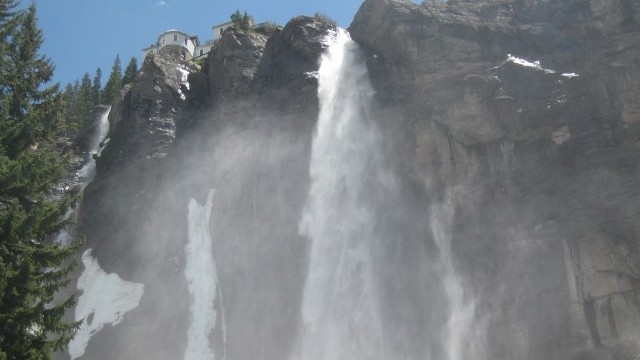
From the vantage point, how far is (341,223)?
108 feet

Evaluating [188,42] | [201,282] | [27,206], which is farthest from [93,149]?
[188,42]

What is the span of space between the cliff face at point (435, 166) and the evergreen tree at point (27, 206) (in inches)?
589

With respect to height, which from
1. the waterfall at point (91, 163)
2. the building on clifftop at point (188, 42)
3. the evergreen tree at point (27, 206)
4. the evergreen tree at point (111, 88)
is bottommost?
the evergreen tree at point (27, 206)

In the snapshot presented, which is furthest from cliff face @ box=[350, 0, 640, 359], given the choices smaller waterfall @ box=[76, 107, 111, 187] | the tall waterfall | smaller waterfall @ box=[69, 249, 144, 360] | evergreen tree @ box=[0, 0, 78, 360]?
smaller waterfall @ box=[76, 107, 111, 187]

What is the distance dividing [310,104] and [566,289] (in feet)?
57.3

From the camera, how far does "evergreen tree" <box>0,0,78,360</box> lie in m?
15.5

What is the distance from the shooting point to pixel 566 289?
87.1 ft

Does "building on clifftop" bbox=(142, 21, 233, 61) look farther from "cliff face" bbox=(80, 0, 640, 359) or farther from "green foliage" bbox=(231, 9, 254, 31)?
"cliff face" bbox=(80, 0, 640, 359)

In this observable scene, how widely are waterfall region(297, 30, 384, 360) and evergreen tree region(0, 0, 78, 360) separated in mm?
14319

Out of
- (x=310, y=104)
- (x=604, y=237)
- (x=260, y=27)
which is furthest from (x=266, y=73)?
(x=604, y=237)

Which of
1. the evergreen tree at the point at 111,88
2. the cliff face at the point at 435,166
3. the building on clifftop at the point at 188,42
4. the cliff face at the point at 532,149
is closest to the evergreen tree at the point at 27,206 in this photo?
the cliff face at the point at 435,166

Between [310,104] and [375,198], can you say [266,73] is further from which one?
[375,198]

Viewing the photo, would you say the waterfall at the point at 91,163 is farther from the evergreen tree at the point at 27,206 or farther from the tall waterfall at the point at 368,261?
the evergreen tree at the point at 27,206

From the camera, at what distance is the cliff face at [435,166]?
27.2 metres
